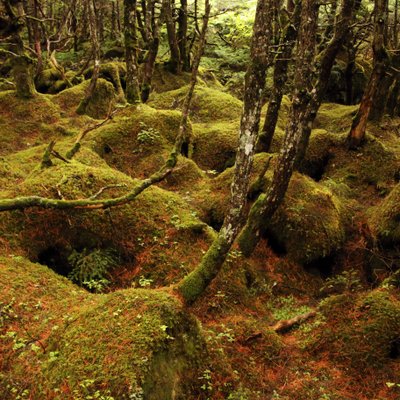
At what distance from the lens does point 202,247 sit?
8.49 metres

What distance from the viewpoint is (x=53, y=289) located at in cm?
639

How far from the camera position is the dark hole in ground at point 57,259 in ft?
24.8

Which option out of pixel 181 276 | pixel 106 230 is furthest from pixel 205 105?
pixel 181 276

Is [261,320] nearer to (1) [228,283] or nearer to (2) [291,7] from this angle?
(1) [228,283]

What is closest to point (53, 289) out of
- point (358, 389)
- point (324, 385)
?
point (324, 385)

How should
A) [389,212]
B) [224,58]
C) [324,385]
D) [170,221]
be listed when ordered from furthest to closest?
[224,58] < [389,212] < [170,221] < [324,385]

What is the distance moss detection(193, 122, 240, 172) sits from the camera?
13.3 meters

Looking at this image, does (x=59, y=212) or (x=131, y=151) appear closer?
(x=59, y=212)

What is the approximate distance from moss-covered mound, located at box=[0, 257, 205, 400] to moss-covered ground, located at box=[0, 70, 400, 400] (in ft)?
0.06

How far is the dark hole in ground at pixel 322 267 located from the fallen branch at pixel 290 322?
238cm

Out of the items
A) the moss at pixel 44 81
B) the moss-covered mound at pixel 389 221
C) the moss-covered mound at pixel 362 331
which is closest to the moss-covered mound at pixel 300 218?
the moss-covered mound at pixel 389 221

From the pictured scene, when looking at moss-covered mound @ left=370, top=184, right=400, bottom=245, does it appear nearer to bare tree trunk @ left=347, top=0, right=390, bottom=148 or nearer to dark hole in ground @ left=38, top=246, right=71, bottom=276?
bare tree trunk @ left=347, top=0, right=390, bottom=148

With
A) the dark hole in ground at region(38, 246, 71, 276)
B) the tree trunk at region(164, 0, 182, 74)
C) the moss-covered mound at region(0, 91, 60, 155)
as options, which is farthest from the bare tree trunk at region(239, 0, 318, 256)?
the tree trunk at region(164, 0, 182, 74)

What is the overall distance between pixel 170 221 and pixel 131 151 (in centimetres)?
439
